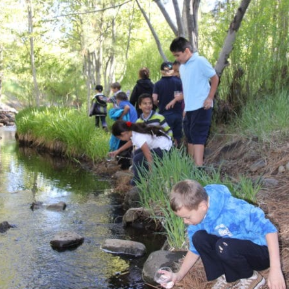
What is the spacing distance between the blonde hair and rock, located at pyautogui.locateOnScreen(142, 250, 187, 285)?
42.2 inches

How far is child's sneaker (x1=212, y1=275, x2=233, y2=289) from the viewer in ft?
7.86

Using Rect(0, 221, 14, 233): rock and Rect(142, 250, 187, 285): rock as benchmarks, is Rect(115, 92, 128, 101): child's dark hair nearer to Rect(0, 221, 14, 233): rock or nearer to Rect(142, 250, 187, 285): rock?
Rect(0, 221, 14, 233): rock

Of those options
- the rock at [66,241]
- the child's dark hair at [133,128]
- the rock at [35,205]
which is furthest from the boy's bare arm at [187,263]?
the rock at [35,205]

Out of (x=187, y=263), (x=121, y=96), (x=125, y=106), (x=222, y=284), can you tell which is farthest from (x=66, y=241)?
(x=121, y=96)

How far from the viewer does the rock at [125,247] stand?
3.56 m

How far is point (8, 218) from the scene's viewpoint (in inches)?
177

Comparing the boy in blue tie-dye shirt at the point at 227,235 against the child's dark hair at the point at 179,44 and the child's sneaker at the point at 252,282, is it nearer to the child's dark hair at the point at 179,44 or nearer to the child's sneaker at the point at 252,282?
the child's sneaker at the point at 252,282

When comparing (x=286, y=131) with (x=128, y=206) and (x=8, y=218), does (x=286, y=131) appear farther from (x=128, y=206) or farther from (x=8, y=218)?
(x=8, y=218)

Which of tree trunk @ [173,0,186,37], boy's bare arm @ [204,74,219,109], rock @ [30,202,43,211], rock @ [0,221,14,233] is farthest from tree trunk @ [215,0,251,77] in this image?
rock @ [0,221,14,233]

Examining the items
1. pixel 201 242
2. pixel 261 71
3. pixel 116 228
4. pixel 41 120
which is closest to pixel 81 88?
pixel 41 120

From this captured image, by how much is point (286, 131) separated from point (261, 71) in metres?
1.65

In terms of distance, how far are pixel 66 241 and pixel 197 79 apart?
2.23 metres

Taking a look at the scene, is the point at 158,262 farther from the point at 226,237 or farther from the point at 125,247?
the point at 226,237

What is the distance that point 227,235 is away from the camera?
219 centimetres
